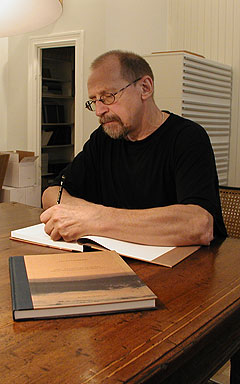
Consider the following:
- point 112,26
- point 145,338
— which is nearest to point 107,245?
point 145,338

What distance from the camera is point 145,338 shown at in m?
0.78

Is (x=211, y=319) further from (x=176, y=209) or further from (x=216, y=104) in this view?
(x=216, y=104)

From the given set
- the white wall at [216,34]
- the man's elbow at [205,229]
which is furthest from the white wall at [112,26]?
the man's elbow at [205,229]

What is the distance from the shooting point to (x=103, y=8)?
16.0 ft

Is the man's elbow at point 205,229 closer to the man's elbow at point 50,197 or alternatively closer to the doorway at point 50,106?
the man's elbow at point 50,197

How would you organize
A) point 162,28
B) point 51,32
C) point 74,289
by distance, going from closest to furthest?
point 74,289 < point 162,28 < point 51,32

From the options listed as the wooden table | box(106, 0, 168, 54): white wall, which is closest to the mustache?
the wooden table

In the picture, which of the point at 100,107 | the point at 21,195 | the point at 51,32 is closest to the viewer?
the point at 100,107

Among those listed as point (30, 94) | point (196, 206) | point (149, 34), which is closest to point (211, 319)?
point (196, 206)

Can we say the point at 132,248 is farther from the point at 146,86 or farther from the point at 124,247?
the point at 146,86

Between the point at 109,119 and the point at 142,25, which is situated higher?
the point at 142,25

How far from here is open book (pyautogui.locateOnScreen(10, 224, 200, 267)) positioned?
48.1 inches

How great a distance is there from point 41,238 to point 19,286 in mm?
485

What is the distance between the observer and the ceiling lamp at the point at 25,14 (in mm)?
1825
